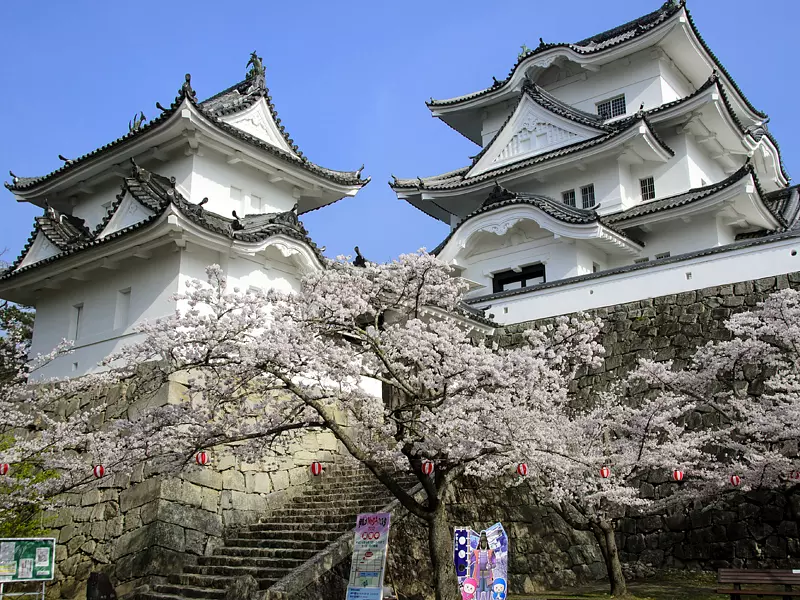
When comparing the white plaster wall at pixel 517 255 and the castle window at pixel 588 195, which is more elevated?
the castle window at pixel 588 195

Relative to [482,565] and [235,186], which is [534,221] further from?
[482,565]

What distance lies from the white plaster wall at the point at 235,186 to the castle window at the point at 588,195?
703 centimetres

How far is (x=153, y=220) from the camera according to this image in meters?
12.6

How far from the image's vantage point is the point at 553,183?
19359mm

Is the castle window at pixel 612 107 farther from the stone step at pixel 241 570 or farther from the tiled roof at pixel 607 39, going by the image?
the stone step at pixel 241 570

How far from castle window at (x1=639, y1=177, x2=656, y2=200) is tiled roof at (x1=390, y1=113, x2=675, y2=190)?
0.87 m

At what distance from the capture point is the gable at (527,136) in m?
18.8

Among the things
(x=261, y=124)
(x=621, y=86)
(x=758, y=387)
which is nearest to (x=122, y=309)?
(x=261, y=124)

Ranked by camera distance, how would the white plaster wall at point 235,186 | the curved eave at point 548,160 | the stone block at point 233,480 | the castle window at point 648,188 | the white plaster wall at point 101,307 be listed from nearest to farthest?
1. the stone block at point 233,480
2. the white plaster wall at point 101,307
3. the white plaster wall at point 235,186
4. the curved eave at point 548,160
5. the castle window at point 648,188

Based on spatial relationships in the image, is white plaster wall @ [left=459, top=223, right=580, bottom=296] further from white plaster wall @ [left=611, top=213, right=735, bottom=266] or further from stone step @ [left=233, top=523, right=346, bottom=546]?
stone step @ [left=233, top=523, right=346, bottom=546]

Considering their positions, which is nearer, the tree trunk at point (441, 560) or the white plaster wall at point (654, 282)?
the tree trunk at point (441, 560)

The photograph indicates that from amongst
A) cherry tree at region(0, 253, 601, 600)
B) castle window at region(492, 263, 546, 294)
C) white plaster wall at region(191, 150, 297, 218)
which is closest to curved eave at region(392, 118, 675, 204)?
castle window at region(492, 263, 546, 294)

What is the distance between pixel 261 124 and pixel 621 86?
31.4ft

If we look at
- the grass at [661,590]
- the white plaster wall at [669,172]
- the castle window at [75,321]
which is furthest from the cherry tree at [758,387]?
the castle window at [75,321]
